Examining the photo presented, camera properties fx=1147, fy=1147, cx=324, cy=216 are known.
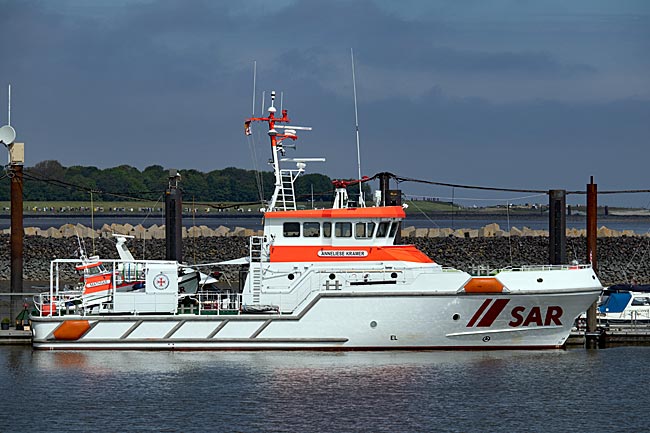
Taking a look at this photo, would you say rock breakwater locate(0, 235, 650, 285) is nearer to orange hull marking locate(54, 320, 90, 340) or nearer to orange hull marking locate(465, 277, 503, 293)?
orange hull marking locate(465, 277, 503, 293)

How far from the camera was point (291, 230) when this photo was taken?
2900cm

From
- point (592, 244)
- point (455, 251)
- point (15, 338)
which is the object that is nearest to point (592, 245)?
point (592, 244)

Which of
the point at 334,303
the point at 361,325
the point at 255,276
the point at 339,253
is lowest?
the point at 361,325

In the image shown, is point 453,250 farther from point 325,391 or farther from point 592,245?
point 325,391

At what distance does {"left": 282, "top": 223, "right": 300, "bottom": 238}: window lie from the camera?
29.0 m

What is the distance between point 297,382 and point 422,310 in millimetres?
4293

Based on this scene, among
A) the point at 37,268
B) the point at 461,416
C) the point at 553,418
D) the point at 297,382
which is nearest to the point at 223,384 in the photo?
the point at 297,382

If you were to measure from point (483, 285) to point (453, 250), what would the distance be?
32.9m

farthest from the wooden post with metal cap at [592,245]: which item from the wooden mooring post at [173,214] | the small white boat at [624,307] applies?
the wooden mooring post at [173,214]

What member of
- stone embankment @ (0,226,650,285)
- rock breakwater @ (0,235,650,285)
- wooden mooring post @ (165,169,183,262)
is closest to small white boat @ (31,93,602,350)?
wooden mooring post @ (165,169,183,262)

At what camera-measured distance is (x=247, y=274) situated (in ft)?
95.2

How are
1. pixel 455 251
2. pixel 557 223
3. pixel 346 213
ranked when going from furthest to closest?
pixel 455 251
pixel 557 223
pixel 346 213

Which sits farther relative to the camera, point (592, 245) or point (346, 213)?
point (592, 245)

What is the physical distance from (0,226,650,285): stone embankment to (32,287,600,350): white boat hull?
72.2ft
